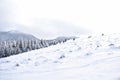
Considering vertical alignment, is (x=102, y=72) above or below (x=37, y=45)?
above

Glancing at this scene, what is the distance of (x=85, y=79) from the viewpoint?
6.51 m

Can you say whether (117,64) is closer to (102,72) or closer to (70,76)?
(102,72)

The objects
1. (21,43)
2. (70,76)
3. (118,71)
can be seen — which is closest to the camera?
(118,71)

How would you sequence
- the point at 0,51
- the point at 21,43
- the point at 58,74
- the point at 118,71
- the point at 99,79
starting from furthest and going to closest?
1. the point at 21,43
2. the point at 0,51
3. the point at 58,74
4. the point at 118,71
5. the point at 99,79

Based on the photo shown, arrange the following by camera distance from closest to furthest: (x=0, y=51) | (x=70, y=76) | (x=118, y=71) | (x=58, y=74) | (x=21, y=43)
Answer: (x=118, y=71) → (x=70, y=76) → (x=58, y=74) → (x=0, y=51) → (x=21, y=43)

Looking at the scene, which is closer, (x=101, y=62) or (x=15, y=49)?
(x=101, y=62)

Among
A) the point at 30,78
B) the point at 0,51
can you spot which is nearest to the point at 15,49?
the point at 0,51

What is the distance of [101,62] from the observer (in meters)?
8.33

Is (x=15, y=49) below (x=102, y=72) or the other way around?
below

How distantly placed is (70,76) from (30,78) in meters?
1.89

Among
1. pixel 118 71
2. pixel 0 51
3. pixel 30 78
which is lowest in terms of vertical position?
pixel 0 51

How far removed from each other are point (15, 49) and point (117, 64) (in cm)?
7515

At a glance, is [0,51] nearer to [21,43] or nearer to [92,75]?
[21,43]

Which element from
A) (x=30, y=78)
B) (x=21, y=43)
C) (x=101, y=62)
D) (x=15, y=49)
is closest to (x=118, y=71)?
(x=101, y=62)
